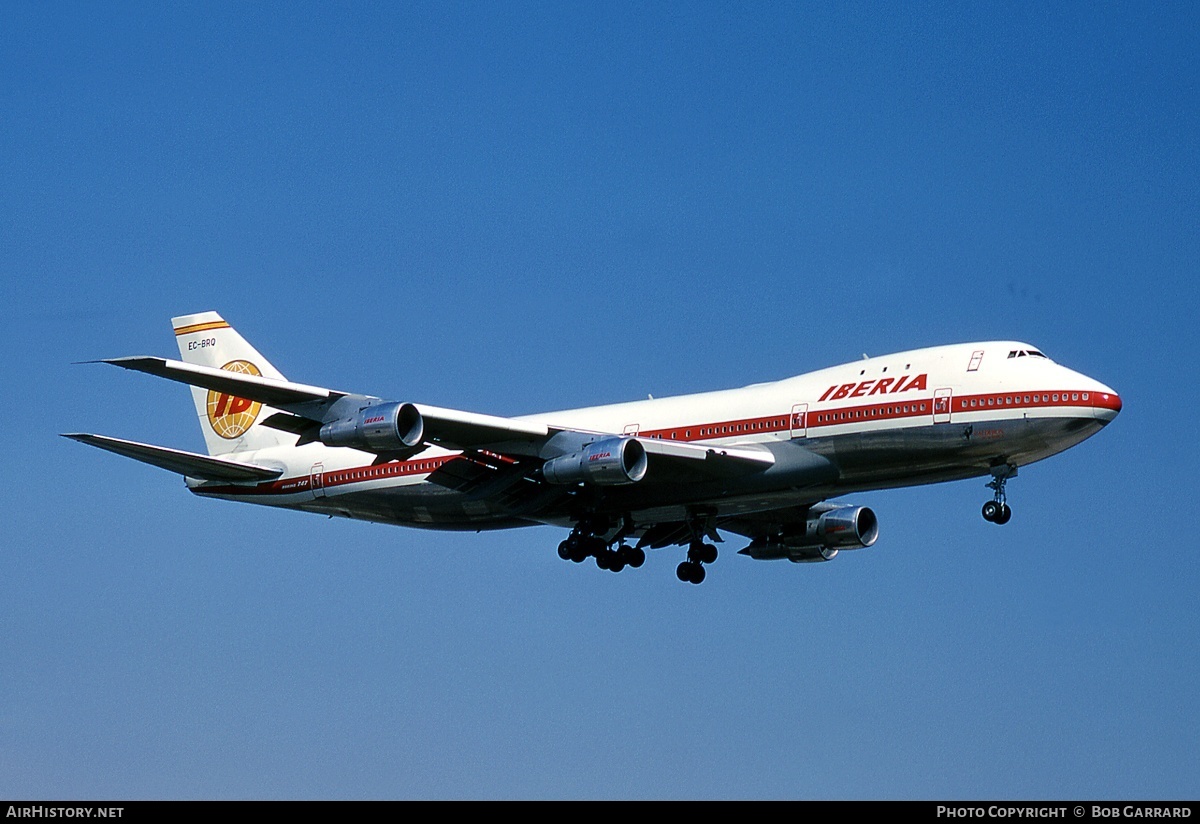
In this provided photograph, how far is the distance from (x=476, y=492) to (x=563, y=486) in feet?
9.47

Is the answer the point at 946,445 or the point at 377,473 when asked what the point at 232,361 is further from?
the point at 946,445

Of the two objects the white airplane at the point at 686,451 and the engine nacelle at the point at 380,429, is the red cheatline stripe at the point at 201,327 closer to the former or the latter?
the white airplane at the point at 686,451

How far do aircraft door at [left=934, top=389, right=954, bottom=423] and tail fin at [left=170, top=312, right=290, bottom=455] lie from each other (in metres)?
22.4

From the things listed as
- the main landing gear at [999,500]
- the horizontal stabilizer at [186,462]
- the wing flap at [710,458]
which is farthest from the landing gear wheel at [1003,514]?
the horizontal stabilizer at [186,462]

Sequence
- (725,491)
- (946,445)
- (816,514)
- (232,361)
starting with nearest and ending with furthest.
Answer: (946,445) → (725,491) → (816,514) → (232,361)

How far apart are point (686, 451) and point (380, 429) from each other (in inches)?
319

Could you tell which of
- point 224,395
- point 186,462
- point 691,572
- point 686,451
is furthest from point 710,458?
point 224,395

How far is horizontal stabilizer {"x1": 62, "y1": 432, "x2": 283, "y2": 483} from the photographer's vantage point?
1735 inches

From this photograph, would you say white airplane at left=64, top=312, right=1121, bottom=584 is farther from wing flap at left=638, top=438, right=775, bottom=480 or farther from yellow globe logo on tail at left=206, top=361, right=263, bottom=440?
yellow globe logo on tail at left=206, top=361, right=263, bottom=440

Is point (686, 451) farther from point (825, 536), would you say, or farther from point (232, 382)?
point (232, 382)

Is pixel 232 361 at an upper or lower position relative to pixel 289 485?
upper
